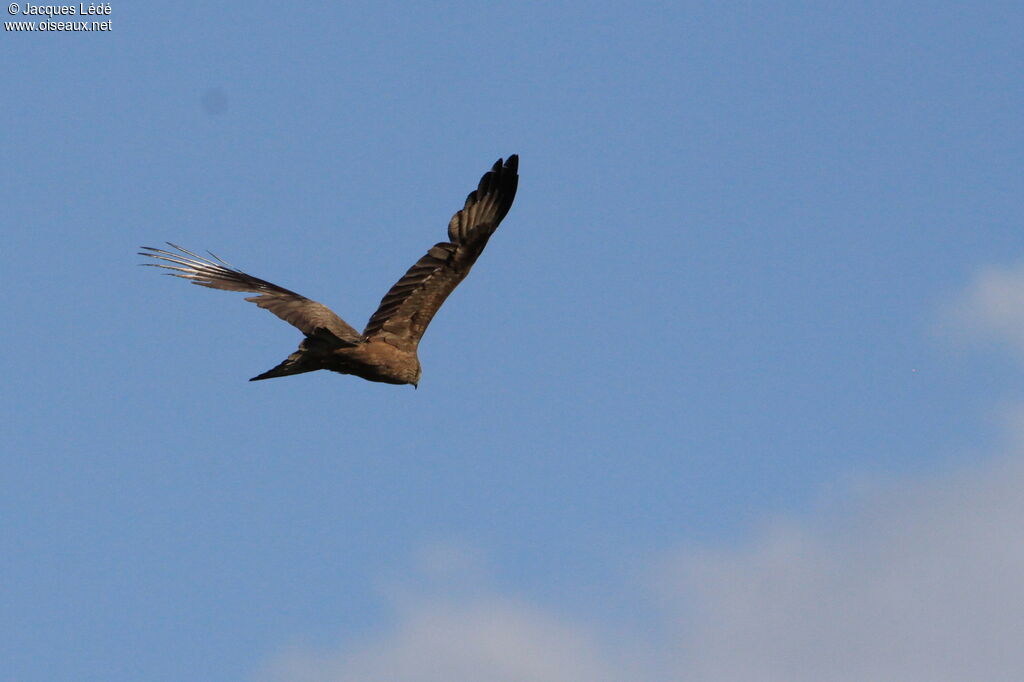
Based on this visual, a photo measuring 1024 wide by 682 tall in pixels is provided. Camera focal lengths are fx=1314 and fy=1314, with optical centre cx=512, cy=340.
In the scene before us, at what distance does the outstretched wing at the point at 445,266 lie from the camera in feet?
50.7

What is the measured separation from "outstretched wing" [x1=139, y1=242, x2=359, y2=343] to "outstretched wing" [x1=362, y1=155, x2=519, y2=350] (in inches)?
27.3

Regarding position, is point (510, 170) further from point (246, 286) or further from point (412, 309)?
point (246, 286)

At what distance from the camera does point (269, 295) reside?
15.6 metres

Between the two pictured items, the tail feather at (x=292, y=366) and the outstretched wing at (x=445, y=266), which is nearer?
the tail feather at (x=292, y=366)

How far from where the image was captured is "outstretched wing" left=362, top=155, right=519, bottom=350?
15.5 m

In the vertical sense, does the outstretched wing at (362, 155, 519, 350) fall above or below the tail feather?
above

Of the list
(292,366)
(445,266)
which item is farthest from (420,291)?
(292,366)

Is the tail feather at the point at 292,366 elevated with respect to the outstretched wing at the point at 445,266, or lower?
lower

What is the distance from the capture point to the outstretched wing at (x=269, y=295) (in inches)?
574

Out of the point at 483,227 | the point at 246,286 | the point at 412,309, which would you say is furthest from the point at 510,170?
the point at 246,286

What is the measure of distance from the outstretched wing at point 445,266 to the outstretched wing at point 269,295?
2.28 ft

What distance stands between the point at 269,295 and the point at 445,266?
211 centimetres

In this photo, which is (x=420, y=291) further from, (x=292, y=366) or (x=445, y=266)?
(x=292, y=366)

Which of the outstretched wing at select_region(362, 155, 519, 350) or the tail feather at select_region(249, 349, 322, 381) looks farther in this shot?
the outstretched wing at select_region(362, 155, 519, 350)
